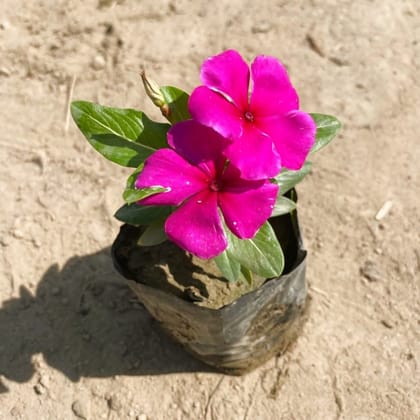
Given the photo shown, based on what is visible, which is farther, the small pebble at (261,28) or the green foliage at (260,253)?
the small pebble at (261,28)

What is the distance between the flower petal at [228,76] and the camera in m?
1.19

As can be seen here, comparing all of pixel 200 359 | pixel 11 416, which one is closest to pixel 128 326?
pixel 200 359

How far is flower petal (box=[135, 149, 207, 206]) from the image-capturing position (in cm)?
116

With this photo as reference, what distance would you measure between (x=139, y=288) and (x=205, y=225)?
1.77 ft

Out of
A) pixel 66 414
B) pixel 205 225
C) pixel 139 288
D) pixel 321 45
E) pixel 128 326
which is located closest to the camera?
pixel 205 225

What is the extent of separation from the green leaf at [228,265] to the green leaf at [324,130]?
322 mm

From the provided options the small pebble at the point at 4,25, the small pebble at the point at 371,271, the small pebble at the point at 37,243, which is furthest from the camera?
the small pebble at the point at 4,25

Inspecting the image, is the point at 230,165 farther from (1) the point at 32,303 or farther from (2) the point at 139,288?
(1) the point at 32,303

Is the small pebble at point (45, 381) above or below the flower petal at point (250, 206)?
below

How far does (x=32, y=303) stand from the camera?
222cm

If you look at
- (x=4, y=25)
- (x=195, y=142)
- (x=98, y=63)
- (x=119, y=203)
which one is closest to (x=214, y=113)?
(x=195, y=142)

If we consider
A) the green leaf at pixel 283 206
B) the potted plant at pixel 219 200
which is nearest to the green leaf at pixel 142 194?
the potted plant at pixel 219 200

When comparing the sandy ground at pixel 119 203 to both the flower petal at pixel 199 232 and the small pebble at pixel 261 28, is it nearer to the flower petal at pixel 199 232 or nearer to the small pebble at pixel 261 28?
the small pebble at pixel 261 28

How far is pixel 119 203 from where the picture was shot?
2.39 meters
